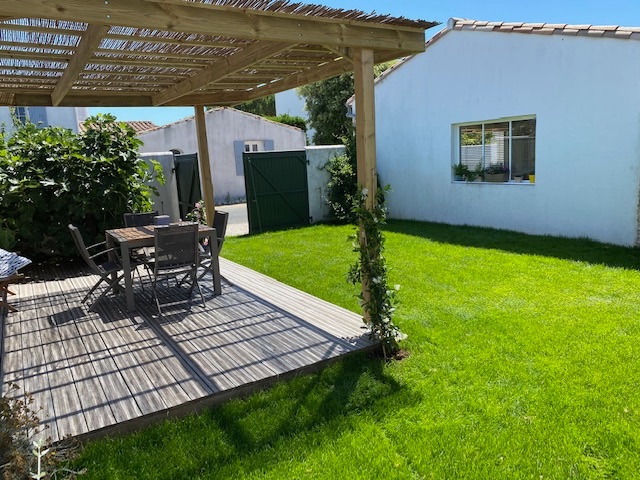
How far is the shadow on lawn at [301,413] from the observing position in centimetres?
269

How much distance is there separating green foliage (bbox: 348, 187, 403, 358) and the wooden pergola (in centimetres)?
22

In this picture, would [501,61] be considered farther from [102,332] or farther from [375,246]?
[102,332]

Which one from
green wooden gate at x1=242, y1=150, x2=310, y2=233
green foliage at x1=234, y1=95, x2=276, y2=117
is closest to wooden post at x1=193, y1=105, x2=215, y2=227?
green wooden gate at x1=242, y1=150, x2=310, y2=233

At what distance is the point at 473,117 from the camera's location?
990cm

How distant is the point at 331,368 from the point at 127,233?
3281 mm

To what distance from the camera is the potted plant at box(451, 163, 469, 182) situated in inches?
408

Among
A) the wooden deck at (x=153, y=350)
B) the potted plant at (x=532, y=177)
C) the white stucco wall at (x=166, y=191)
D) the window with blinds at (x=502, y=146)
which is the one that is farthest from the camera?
the white stucco wall at (x=166, y=191)

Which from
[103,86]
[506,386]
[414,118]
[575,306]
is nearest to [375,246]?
[506,386]

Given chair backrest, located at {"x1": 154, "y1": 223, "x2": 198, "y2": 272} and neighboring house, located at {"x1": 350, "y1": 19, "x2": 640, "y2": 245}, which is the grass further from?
neighboring house, located at {"x1": 350, "y1": 19, "x2": 640, "y2": 245}

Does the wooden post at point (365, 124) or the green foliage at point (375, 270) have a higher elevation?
the wooden post at point (365, 124)

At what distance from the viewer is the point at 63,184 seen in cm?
720

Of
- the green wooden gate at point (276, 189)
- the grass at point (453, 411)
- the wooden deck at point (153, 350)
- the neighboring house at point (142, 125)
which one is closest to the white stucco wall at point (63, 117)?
the neighboring house at point (142, 125)

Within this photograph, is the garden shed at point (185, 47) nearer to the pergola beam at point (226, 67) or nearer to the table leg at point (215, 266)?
the pergola beam at point (226, 67)

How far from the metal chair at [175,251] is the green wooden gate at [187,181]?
619 centimetres
